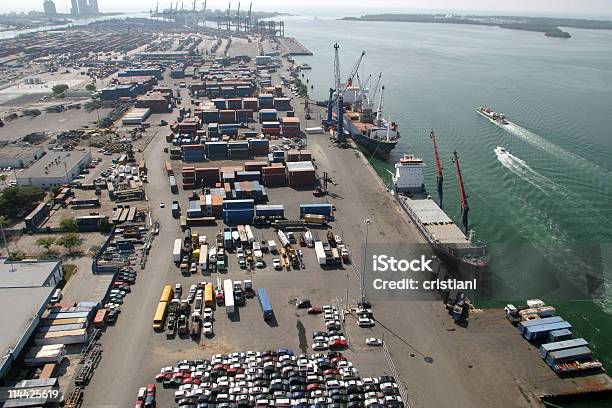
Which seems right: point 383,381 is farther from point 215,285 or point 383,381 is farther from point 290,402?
point 215,285

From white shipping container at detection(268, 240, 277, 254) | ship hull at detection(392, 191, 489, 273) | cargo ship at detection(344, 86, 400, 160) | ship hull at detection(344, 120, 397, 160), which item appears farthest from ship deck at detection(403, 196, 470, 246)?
cargo ship at detection(344, 86, 400, 160)

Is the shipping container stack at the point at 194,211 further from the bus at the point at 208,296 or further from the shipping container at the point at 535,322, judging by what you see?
the shipping container at the point at 535,322

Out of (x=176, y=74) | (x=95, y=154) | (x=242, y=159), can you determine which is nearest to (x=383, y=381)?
(x=242, y=159)

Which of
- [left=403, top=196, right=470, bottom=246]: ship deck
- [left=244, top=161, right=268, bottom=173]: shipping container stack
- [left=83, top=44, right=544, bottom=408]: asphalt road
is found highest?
[left=244, top=161, right=268, bottom=173]: shipping container stack

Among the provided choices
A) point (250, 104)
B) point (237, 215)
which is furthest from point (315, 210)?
point (250, 104)

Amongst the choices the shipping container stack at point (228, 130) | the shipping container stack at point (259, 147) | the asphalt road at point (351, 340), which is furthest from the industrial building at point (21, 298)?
the shipping container stack at point (228, 130)

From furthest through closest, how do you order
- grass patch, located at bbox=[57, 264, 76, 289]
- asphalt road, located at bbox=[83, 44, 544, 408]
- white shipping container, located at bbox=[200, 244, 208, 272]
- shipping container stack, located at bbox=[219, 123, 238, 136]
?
shipping container stack, located at bbox=[219, 123, 238, 136], white shipping container, located at bbox=[200, 244, 208, 272], grass patch, located at bbox=[57, 264, 76, 289], asphalt road, located at bbox=[83, 44, 544, 408]

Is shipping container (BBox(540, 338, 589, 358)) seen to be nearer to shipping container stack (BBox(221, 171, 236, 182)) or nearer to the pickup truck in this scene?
the pickup truck

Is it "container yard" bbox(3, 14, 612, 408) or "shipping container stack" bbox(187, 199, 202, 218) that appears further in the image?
"shipping container stack" bbox(187, 199, 202, 218)
